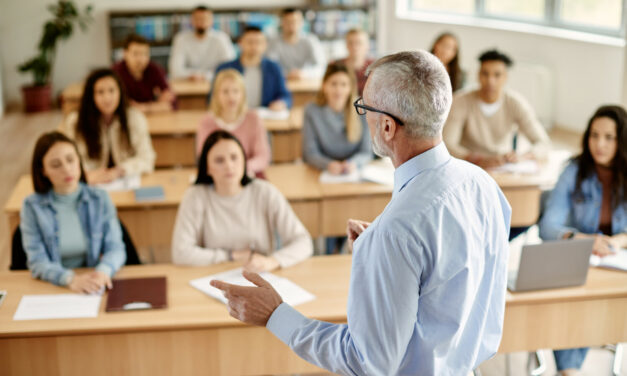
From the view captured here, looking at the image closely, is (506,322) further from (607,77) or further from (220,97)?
(607,77)

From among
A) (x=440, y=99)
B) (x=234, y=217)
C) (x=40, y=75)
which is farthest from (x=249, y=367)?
(x=40, y=75)

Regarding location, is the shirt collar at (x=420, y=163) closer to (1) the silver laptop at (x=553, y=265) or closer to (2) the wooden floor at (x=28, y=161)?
(1) the silver laptop at (x=553, y=265)

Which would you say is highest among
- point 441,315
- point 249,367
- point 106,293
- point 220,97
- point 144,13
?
point 144,13

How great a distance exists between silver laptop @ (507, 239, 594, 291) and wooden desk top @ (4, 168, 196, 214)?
190cm

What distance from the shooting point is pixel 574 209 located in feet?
10.5

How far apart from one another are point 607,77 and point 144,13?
5711mm

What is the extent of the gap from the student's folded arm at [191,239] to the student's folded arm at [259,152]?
116 centimetres

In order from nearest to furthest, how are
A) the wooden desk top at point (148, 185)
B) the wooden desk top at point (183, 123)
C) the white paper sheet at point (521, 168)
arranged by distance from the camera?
the wooden desk top at point (148, 185) → the white paper sheet at point (521, 168) → the wooden desk top at point (183, 123)

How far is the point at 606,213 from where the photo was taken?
316 centimetres

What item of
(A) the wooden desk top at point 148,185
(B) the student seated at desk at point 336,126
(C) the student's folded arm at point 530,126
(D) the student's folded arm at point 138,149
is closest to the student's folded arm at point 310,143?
(B) the student seated at desk at point 336,126

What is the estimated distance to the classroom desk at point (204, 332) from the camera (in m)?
2.33

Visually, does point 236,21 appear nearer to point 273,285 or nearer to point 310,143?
point 310,143

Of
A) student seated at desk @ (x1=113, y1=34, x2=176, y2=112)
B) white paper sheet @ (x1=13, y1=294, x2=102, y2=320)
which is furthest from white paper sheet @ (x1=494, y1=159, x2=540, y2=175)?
student seated at desk @ (x1=113, y1=34, x2=176, y2=112)

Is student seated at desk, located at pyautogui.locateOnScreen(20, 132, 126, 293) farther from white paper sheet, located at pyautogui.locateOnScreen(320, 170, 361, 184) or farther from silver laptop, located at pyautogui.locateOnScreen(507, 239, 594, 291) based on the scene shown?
silver laptop, located at pyautogui.locateOnScreen(507, 239, 594, 291)
